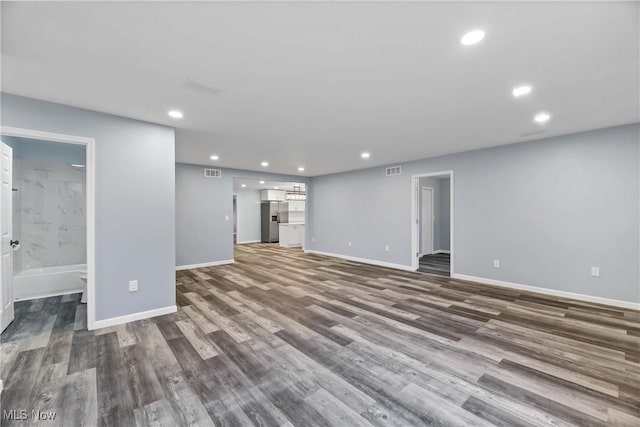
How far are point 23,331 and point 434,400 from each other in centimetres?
427

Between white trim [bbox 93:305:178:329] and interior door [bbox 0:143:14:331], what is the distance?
3.04 ft

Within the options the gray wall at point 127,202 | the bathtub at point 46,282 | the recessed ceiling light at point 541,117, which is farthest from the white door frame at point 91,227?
the recessed ceiling light at point 541,117

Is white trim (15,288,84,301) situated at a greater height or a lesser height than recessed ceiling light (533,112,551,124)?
lesser

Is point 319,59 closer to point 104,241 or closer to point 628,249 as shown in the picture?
point 104,241

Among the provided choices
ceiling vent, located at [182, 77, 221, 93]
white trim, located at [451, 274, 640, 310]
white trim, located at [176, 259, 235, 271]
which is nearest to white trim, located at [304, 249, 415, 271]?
white trim, located at [451, 274, 640, 310]

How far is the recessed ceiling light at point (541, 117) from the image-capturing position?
318 centimetres

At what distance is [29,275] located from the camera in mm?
4059

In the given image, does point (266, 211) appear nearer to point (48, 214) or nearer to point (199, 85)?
point (48, 214)

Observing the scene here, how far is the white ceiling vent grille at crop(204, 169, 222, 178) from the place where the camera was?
6.53m

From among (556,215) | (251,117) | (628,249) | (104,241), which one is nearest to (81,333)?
(104,241)

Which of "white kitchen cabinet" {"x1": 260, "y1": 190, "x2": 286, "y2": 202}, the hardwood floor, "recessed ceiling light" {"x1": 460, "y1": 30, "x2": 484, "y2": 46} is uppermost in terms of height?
"recessed ceiling light" {"x1": 460, "y1": 30, "x2": 484, "y2": 46}

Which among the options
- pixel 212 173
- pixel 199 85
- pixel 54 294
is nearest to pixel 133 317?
pixel 54 294

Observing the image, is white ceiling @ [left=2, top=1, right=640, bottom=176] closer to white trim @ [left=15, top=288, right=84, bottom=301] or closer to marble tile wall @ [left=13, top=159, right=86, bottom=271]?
marble tile wall @ [left=13, top=159, right=86, bottom=271]

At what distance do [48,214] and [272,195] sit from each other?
287 inches
